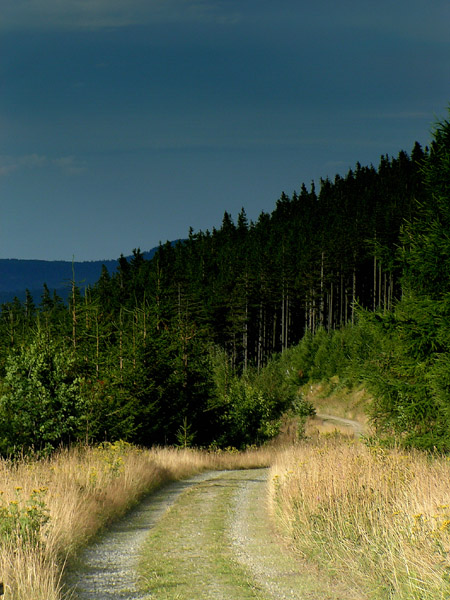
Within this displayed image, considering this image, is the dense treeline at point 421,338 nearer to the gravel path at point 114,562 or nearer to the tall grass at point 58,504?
the tall grass at point 58,504

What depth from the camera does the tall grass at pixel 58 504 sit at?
21.7 ft

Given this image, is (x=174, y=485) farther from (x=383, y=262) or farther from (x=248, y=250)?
(x=248, y=250)

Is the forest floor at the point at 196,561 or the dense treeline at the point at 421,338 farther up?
the dense treeline at the point at 421,338

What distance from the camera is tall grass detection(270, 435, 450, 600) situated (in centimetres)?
653

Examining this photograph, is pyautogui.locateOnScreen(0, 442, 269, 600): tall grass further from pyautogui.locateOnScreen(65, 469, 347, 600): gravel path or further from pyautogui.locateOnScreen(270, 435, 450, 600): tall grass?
pyautogui.locateOnScreen(270, 435, 450, 600): tall grass

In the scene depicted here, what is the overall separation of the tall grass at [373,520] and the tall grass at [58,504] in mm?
3236

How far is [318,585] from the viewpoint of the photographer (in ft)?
23.7

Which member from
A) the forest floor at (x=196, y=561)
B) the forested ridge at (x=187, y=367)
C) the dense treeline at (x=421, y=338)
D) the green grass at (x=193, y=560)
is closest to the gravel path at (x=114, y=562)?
the forest floor at (x=196, y=561)

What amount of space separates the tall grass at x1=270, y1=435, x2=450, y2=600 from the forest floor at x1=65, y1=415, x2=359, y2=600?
33cm

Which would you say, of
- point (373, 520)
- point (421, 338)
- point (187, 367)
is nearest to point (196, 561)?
point (373, 520)

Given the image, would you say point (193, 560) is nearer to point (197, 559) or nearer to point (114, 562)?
point (197, 559)

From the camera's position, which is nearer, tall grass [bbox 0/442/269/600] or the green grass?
tall grass [bbox 0/442/269/600]

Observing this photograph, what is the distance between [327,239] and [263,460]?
68.3m

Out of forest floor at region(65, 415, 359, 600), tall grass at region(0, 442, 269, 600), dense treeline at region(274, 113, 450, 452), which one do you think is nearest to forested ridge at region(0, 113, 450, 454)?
dense treeline at region(274, 113, 450, 452)
